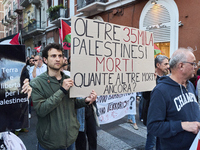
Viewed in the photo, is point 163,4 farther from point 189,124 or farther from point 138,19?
point 189,124

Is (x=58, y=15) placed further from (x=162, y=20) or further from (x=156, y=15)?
(x=162, y=20)

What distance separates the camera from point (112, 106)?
4.05 metres

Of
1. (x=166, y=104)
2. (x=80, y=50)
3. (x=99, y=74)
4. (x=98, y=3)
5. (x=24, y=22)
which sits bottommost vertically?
(x=166, y=104)

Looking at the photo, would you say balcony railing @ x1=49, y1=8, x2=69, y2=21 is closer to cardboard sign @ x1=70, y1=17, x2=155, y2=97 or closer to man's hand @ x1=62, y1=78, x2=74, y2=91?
cardboard sign @ x1=70, y1=17, x2=155, y2=97

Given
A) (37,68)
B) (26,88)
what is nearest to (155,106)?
(26,88)

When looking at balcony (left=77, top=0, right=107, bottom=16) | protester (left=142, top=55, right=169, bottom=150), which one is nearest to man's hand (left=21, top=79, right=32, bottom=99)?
protester (left=142, top=55, right=169, bottom=150)

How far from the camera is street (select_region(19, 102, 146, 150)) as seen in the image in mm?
3831

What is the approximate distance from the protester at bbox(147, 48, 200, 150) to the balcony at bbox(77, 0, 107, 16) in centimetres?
1095

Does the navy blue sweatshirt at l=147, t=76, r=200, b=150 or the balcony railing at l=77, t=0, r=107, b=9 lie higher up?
the balcony railing at l=77, t=0, r=107, b=9

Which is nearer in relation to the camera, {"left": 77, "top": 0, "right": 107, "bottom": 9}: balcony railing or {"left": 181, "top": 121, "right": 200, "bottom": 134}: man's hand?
{"left": 181, "top": 121, "right": 200, "bottom": 134}: man's hand

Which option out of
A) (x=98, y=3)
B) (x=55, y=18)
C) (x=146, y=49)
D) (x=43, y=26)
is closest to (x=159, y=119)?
(x=146, y=49)

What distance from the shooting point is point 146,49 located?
9.64 ft

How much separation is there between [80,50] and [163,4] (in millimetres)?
8070

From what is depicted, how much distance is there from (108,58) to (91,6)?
11.0 m
